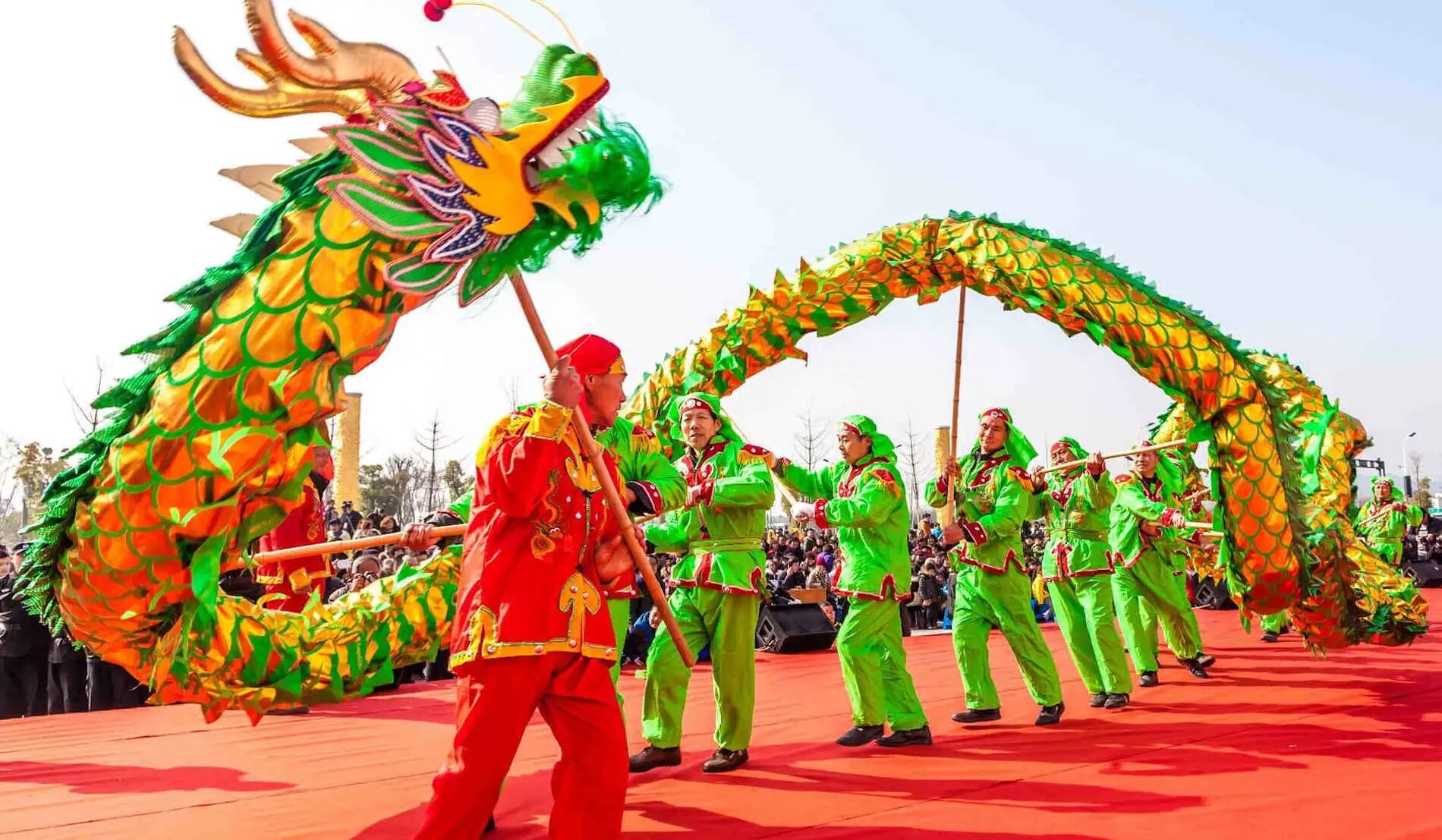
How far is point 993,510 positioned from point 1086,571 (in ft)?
3.48

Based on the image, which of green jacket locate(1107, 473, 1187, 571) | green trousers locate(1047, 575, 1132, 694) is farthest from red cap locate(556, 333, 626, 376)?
green jacket locate(1107, 473, 1187, 571)

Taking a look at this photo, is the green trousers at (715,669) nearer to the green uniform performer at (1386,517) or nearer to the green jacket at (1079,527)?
the green jacket at (1079,527)

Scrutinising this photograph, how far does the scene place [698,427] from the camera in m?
5.18

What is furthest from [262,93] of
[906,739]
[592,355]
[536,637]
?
[906,739]

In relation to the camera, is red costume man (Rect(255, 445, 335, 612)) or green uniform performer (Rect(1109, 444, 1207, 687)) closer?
red costume man (Rect(255, 445, 335, 612))

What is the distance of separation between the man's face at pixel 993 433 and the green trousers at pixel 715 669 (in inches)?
81.5

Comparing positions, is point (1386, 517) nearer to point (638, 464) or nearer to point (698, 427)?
point (698, 427)

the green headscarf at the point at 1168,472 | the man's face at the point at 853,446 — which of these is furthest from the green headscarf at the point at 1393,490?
the man's face at the point at 853,446

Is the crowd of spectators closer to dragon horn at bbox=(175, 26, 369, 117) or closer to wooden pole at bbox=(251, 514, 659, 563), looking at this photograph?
wooden pole at bbox=(251, 514, 659, 563)

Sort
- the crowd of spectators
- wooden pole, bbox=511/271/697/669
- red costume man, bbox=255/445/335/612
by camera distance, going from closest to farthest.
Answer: wooden pole, bbox=511/271/697/669 → red costume man, bbox=255/445/335/612 → the crowd of spectators

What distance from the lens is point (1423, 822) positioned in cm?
333

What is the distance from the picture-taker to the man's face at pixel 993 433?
613cm

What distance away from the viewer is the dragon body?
511cm

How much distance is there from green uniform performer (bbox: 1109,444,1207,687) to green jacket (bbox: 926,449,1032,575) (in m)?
1.30
